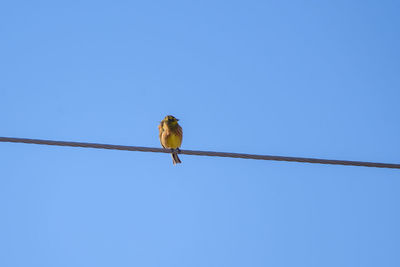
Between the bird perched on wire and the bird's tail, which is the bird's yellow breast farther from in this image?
the bird's tail

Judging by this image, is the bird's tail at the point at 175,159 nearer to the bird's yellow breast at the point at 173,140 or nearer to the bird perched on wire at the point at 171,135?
the bird perched on wire at the point at 171,135

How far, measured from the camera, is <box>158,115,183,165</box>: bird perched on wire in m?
10.3

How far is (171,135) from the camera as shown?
10.3 meters

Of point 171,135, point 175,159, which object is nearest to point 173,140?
point 171,135

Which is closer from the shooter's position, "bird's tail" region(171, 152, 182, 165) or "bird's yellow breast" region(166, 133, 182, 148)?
"bird's tail" region(171, 152, 182, 165)

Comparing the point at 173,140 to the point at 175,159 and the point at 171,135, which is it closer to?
the point at 171,135

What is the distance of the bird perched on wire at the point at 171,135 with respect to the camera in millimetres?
10297

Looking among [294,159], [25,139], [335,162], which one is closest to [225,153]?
[294,159]

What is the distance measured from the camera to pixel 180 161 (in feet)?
33.5

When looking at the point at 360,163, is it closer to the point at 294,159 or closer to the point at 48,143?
the point at 294,159

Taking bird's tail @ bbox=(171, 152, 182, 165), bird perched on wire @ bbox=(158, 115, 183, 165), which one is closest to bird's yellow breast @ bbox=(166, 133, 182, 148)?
bird perched on wire @ bbox=(158, 115, 183, 165)

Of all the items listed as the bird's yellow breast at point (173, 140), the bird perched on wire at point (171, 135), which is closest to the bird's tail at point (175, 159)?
the bird perched on wire at point (171, 135)

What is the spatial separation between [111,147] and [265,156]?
5.14 feet

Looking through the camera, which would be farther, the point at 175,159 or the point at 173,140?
the point at 173,140
